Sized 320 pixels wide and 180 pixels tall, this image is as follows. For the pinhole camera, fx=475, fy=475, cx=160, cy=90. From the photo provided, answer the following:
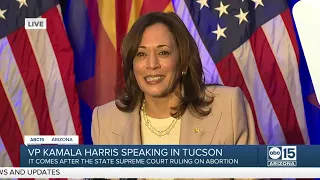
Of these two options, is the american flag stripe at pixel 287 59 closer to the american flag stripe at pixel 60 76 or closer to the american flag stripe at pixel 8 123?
the american flag stripe at pixel 60 76

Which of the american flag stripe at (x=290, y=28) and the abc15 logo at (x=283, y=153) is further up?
the american flag stripe at (x=290, y=28)

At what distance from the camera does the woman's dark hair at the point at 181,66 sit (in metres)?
1.56

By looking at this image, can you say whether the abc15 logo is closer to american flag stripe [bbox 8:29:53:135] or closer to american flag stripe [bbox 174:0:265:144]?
A: american flag stripe [bbox 174:0:265:144]

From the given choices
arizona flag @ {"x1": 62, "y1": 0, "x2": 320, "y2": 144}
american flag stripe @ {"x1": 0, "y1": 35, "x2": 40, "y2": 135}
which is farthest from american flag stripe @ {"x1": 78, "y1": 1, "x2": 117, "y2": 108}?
american flag stripe @ {"x1": 0, "y1": 35, "x2": 40, "y2": 135}

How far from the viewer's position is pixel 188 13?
1933 millimetres

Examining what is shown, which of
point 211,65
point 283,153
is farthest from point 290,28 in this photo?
point 283,153

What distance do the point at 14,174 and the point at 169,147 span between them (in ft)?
1.97

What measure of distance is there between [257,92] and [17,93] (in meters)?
0.98

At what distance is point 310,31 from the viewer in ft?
6.00

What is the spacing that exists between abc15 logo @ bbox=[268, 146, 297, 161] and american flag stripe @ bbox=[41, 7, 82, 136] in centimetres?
77

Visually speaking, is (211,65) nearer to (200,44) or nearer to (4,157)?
(200,44)

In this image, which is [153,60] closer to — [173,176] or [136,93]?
[136,93]

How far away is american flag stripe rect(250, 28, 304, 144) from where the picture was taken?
1958 millimetres

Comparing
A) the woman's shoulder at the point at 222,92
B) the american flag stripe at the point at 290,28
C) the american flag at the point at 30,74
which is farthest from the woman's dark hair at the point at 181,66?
the american flag stripe at the point at 290,28
